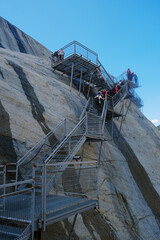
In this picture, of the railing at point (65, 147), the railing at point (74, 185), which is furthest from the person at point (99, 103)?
the railing at point (74, 185)

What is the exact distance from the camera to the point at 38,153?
9.68 meters

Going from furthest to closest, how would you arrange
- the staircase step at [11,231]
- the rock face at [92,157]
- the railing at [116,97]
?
the railing at [116,97]
the rock face at [92,157]
the staircase step at [11,231]

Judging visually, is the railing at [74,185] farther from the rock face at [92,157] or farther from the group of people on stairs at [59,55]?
the group of people on stairs at [59,55]

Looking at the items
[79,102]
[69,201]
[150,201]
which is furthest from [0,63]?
[150,201]

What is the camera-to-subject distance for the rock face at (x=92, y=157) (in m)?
8.84

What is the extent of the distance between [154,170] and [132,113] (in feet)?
30.4

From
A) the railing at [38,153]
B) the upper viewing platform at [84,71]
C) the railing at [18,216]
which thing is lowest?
the railing at [18,216]

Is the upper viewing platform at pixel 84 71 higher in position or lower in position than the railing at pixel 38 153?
higher

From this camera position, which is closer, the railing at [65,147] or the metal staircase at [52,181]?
the metal staircase at [52,181]

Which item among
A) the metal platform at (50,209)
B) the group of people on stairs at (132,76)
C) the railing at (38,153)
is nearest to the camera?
the metal platform at (50,209)

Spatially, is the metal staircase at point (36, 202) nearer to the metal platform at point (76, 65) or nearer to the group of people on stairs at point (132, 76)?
the metal platform at point (76, 65)

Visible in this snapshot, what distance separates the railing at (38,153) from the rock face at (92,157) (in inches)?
13.8

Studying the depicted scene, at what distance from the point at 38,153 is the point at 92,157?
395 centimetres

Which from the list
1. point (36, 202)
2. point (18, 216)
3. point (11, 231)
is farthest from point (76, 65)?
point (11, 231)
